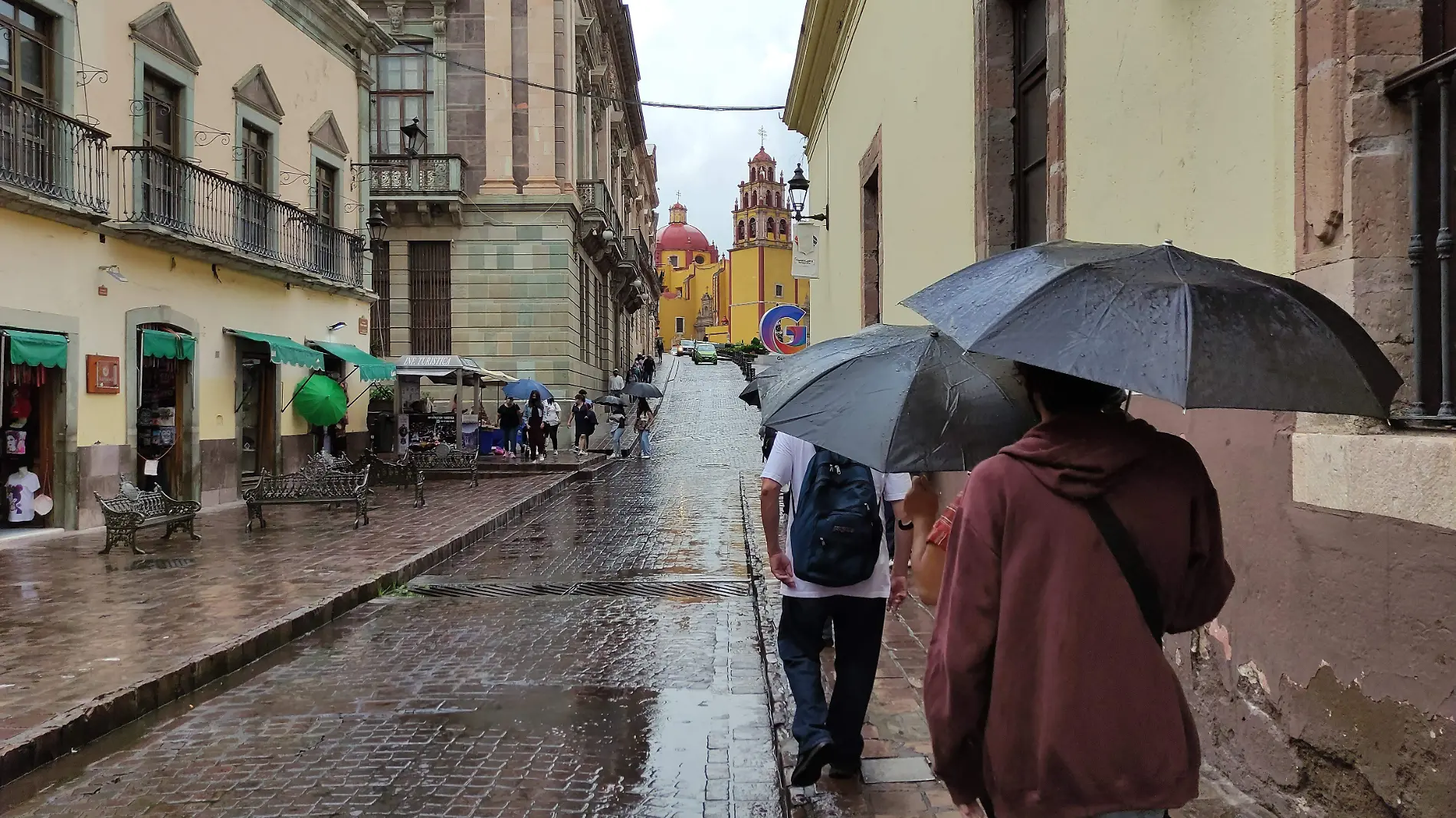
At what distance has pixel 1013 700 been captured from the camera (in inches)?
76.0

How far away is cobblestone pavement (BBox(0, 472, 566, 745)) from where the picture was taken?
561 cm

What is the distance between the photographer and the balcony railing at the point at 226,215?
12.9m

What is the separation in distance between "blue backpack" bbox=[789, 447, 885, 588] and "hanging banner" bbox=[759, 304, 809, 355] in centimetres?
996

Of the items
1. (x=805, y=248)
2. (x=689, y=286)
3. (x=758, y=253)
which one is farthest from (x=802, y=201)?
(x=689, y=286)

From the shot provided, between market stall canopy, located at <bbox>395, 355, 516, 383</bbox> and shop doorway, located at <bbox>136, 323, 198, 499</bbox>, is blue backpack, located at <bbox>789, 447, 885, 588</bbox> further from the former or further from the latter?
market stall canopy, located at <bbox>395, 355, 516, 383</bbox>

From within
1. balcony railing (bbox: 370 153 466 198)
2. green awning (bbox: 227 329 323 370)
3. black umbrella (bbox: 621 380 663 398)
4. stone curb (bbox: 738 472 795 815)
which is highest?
balcony railing (bbox: 370 153 466 198)

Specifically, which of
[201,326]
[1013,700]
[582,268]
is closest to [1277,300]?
[1013,700]

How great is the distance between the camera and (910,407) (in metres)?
3.21

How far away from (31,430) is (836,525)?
11902 mm

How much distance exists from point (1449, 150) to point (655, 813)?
11.8ft

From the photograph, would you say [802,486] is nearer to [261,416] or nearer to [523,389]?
[261,416]

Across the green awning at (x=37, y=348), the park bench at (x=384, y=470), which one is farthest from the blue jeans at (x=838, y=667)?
the park bench at (x=384, y=470)

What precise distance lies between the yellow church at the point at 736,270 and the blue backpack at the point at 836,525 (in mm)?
69981

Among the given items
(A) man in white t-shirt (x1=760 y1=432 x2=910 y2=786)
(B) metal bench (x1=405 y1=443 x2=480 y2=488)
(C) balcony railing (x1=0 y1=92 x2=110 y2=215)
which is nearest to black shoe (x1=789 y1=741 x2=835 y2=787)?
(A) man in white t-shirt (x1=760 y1=432 x2=910 y2=786)
